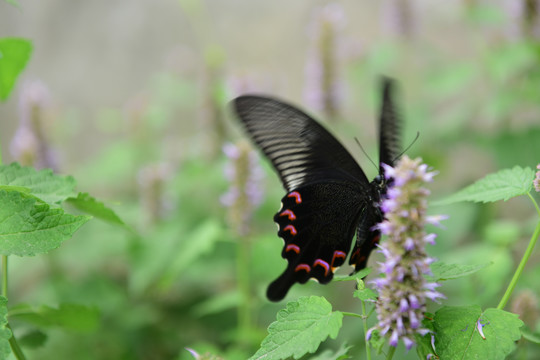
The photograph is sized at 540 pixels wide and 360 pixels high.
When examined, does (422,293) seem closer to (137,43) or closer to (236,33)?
(236,33)

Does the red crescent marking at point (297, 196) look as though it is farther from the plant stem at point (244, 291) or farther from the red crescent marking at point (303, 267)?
the plant stem at point (244, 291)

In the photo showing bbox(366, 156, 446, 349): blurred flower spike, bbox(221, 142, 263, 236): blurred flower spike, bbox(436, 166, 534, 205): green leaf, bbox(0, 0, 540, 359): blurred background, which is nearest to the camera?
bbox(366, 156, 446, 349): blurred flower spike

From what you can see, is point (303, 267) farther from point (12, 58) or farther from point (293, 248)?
point (12, 58)

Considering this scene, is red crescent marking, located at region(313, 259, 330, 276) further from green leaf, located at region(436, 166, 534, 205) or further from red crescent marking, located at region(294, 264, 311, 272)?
green leaf, located at region(436, 166, 534, 205)

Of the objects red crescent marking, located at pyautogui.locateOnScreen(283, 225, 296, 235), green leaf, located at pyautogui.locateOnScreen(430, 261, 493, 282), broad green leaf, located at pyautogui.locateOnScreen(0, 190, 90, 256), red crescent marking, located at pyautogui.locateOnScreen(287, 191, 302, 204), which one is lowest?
red crescent marking, located at pyautogui.locateOnScreen(283, 225, 296, 235)

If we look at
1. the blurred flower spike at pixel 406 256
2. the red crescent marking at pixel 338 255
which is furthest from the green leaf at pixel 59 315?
the blurred flower spike at pixel 406 256

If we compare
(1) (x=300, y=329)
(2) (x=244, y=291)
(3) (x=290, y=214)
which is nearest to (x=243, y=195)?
(2) (x=244, y=291)

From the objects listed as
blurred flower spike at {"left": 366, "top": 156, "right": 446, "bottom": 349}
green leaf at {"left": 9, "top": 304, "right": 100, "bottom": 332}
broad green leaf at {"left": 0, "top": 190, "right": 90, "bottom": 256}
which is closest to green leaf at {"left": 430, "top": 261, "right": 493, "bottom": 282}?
blurred flower spike at {"left": 366, "top": 156, "right": 446, "bottom": 349}

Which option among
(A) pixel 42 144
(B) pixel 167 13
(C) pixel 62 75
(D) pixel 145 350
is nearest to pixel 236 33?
(B) pixel 167 13
